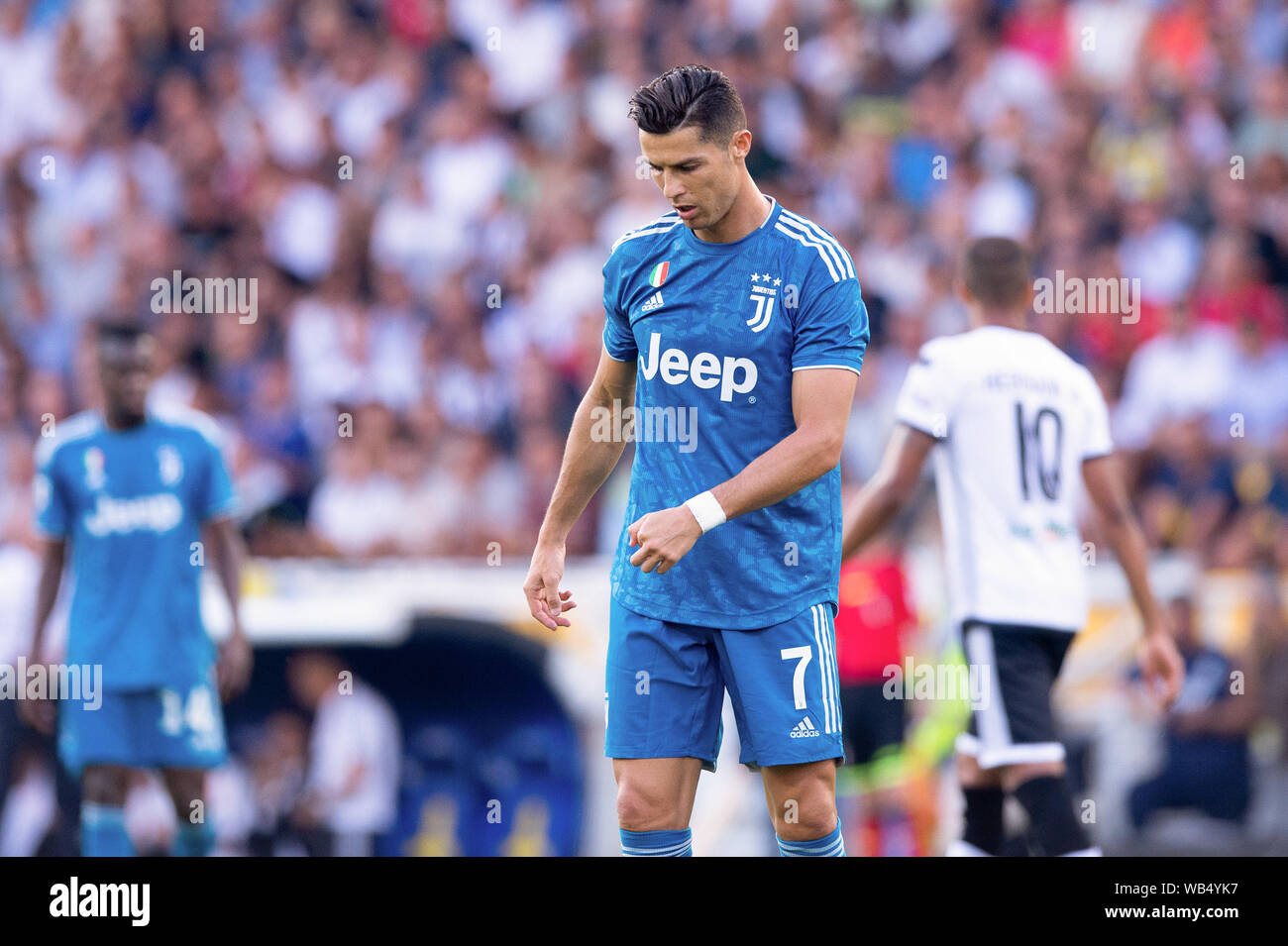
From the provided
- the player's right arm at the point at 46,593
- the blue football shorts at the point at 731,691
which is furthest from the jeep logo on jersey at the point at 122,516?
the blue football shorts at the point at 731,691

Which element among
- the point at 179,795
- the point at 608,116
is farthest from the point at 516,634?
the point at 608,116

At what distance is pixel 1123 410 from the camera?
9.92m

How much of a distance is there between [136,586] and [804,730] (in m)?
3.90

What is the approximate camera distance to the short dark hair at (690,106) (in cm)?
445

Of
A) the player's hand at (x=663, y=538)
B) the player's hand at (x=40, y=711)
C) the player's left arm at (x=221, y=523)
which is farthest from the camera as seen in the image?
the player's left arm at (x=221, y=523)

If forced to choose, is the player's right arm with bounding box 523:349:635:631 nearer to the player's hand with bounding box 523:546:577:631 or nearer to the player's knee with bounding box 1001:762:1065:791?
the player's hand with bounding box 523:546:577:631

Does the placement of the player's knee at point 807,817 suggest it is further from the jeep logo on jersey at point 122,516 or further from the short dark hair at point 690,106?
the jeep logo on jersey at point 122,516

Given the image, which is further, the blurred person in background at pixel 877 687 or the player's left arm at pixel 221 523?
the blurred person in background at pixel 877 687

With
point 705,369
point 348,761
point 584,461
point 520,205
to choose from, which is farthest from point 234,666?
point 520,205

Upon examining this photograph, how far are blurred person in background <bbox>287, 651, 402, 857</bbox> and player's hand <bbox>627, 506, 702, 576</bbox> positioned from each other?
4547 millimetres

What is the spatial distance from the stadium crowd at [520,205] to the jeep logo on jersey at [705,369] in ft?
14.0

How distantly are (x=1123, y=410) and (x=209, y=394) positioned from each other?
5872 mm

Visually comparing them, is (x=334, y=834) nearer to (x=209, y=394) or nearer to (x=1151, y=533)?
(x=209, y=394)

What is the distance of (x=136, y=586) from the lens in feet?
24.0
